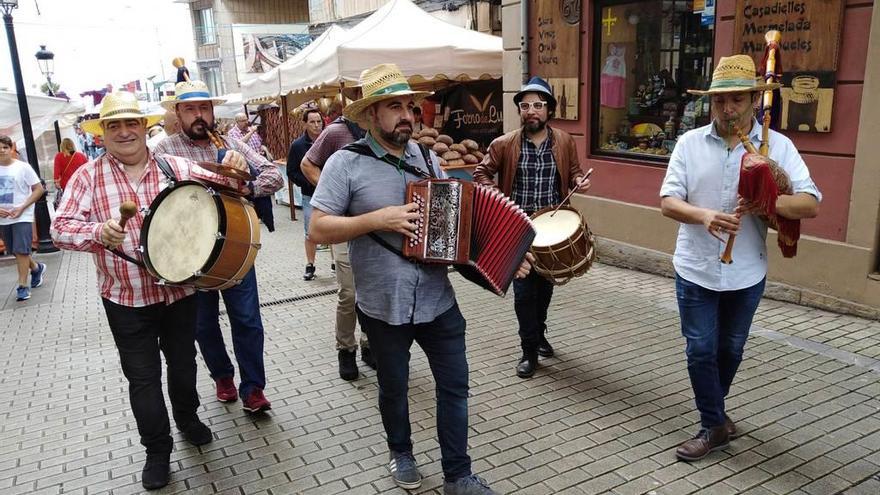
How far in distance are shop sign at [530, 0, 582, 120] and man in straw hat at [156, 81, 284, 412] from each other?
4.81m

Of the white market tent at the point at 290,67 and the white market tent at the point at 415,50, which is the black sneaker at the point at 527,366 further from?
the white market tent at the point at 290,67

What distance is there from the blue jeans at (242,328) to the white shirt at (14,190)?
489 centimetres

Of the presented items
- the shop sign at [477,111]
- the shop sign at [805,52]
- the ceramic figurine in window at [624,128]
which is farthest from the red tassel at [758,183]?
the shop sign at [477,111]

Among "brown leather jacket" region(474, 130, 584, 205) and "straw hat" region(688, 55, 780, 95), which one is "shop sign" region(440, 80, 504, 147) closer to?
"brown leather jacket" region(474, 130, 584, 205)

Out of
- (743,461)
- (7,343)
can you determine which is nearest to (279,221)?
(7,343)

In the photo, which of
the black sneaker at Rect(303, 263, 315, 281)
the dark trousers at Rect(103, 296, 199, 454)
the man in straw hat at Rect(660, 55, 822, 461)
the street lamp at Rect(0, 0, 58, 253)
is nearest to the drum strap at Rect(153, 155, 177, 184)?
the dark trousers at Rect(103, 296, 199, 454)

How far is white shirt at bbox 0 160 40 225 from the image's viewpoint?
7.68m

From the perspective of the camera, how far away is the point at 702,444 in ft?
11.4

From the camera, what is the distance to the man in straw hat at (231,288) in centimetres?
399

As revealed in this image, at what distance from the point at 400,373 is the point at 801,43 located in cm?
459

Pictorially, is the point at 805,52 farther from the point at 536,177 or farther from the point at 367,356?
the point at 367,356

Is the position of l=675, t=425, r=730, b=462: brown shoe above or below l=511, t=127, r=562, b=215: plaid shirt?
below

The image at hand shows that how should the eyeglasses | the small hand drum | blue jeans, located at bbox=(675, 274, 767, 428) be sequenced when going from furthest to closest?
the eyeglasses
the small hand drum
blue jeans, located at bbox=(675, 274, 767, 428)

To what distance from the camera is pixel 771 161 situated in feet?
9.80
